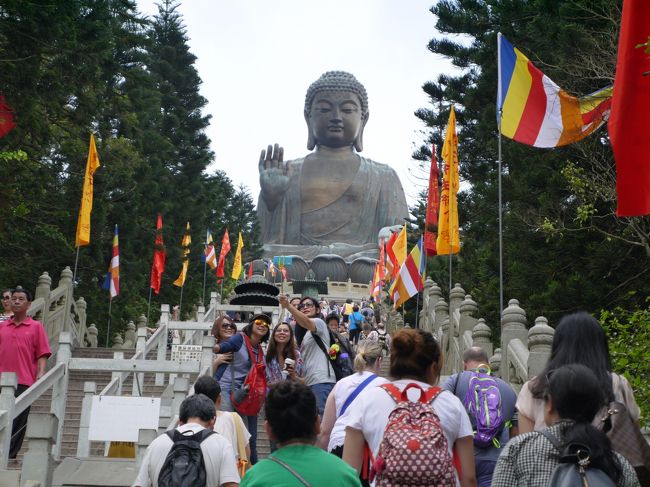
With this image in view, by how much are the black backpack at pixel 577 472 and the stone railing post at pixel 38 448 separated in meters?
3.93

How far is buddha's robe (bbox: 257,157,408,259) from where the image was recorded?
4625 cm

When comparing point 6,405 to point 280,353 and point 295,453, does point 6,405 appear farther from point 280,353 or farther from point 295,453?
point 295,453

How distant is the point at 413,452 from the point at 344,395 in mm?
1508

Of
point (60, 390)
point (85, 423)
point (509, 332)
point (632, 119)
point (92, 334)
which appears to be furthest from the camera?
point (92, 334)

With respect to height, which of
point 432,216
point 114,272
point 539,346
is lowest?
point 539,346

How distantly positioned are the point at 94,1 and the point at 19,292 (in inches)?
285

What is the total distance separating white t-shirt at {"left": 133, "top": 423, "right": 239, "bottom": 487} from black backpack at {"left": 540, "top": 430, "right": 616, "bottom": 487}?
1722 mm

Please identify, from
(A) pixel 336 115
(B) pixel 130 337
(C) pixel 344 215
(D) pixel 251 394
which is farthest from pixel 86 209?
(C) pixel 344 215

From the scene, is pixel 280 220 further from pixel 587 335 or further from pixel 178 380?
pixel 587 335

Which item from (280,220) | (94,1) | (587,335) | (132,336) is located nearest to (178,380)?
(587,335)

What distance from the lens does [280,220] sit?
152 ft

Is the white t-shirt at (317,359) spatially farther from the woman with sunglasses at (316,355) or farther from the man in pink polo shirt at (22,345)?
the man in pink polo shirt at (22,345)

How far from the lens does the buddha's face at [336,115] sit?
45.5 meters

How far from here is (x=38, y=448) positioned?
638cm
